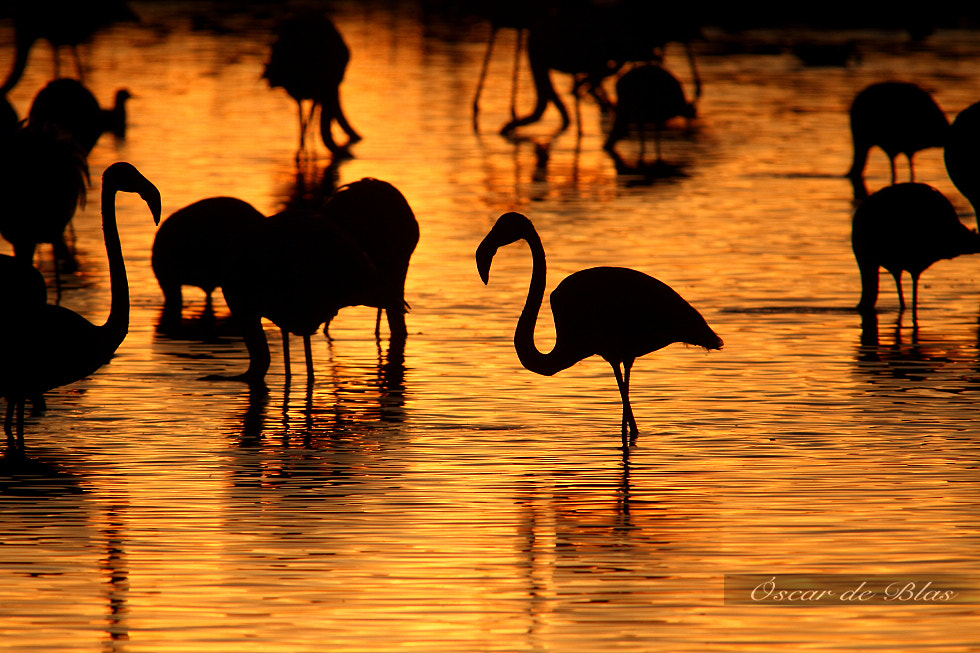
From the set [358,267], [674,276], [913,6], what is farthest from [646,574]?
[913,6]

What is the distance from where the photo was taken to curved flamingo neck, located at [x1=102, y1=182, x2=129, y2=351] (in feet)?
29.2

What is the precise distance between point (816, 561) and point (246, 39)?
1577 inches

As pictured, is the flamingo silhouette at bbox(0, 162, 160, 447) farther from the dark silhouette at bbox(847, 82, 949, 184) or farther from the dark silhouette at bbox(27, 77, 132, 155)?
the dark silhouette at bbox(847, 82, 949, 184)

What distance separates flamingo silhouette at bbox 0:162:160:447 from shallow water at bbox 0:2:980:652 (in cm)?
34

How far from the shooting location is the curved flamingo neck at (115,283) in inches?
350

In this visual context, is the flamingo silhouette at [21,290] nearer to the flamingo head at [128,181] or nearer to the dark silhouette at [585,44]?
the flamingo head at [128,181]

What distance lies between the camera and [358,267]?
33.4ft

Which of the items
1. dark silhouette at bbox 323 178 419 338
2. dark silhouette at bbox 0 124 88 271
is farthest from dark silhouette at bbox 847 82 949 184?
dark silhouette at bbox 0 124 88 271

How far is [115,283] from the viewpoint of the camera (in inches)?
358

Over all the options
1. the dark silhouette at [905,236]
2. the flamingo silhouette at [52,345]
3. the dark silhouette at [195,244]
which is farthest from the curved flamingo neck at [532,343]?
the dark silhouette at [905,236]

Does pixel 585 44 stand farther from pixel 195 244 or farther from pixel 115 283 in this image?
pixel 115 283

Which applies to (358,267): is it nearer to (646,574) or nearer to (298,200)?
(646,574)

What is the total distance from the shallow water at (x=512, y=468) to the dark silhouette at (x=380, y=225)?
1.49 feet

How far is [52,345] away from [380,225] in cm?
363
